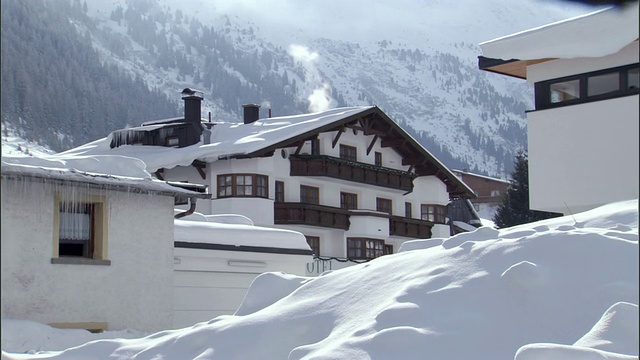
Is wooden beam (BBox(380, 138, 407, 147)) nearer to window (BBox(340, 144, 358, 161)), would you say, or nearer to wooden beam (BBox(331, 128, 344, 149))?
window (BBox(340, 144, 358, 161))

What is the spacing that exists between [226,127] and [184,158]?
448cm

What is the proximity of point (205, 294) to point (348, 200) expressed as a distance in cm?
1978

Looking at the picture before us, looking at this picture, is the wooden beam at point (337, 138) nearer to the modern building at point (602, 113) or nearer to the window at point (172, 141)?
the window at point (172, 141)

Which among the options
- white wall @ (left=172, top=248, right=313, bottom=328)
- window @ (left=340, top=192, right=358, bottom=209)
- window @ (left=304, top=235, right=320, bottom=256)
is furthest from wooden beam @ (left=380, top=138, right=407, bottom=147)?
white wall @ (left=172, top=248, right=313, bottom=328)

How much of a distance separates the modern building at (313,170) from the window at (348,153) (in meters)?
0.04

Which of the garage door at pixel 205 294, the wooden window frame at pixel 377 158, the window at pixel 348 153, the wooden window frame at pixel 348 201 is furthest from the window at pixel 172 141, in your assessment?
the garage door at pixel 205 294

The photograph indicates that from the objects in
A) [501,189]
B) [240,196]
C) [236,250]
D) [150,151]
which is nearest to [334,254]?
[240,196]

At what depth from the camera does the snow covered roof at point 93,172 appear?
13.5 m

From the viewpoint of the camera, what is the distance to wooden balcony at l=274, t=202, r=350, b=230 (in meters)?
34.8

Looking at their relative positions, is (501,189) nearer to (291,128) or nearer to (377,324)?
(291,128)

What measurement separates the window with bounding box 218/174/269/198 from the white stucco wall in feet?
55.2

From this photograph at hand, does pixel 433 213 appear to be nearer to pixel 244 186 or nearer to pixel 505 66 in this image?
pixel 244 186

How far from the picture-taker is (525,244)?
857 centimetres

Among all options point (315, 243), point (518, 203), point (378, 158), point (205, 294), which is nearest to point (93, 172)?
point (205, 294)
